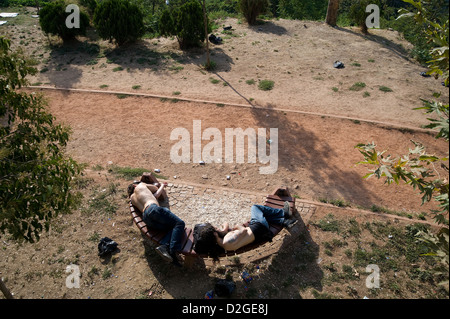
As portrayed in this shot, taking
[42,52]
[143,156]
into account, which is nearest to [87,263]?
[143,156]

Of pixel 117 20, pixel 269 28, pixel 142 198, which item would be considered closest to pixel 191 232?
pixel 142 198

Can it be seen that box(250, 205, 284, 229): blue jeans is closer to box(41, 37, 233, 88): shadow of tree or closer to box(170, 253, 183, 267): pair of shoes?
box(170, 253, 183, 267): pair of shoes

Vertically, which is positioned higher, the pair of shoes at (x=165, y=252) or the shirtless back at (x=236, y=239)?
the shirtless back at (x=236, y=239)

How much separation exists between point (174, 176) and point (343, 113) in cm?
496

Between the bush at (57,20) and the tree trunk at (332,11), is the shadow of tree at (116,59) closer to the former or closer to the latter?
the bush at (57,20)

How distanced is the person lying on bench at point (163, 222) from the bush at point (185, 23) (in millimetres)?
8437

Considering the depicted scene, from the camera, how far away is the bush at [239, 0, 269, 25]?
13.8m

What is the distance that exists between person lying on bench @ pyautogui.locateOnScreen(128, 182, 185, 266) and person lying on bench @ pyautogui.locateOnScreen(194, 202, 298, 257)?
303 millimetres

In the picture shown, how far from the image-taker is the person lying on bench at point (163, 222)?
4.45 metres

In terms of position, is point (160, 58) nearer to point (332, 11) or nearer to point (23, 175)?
point (332, 11)

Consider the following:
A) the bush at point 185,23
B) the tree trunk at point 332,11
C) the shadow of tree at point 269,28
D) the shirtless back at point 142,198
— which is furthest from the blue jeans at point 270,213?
the tree trunk at point 332,11

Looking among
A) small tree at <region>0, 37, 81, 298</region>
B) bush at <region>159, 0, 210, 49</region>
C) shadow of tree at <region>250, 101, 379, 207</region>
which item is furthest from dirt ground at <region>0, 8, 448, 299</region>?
small tree at <region>0, 37, 81, 298</region>

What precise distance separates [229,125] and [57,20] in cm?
883

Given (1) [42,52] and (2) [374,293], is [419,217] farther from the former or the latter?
(1) [42,52]
